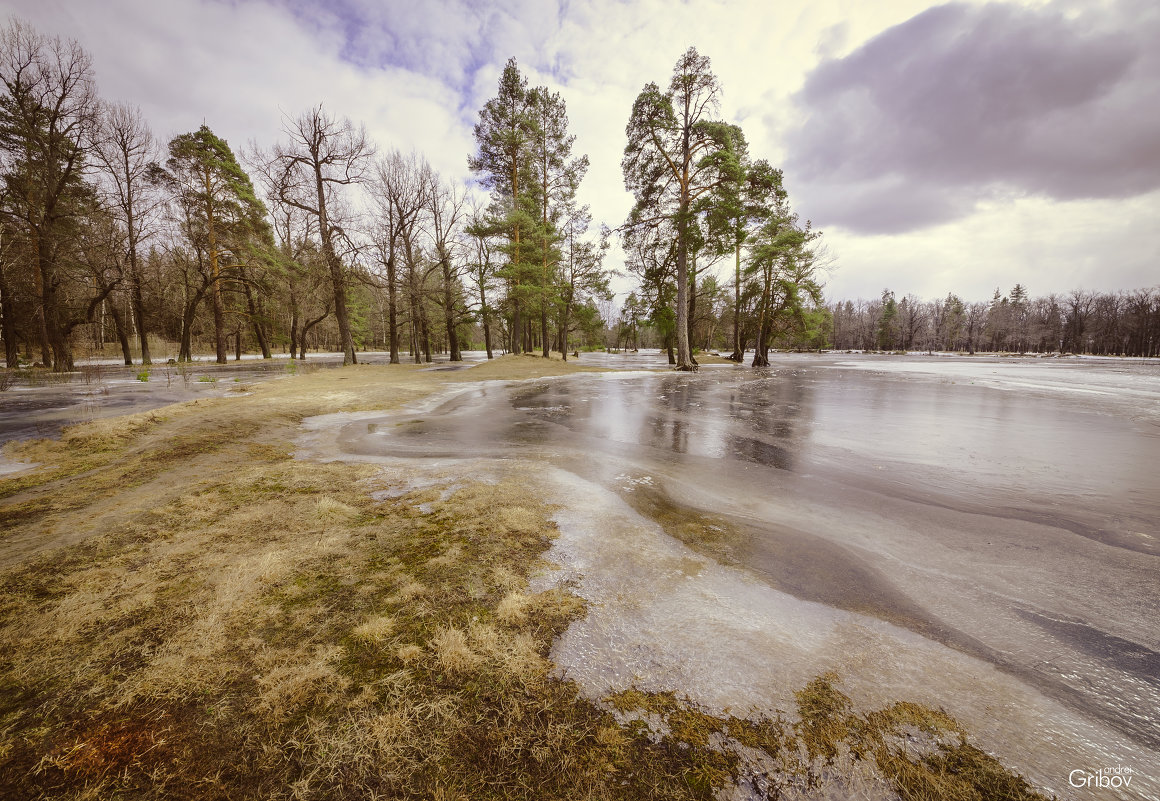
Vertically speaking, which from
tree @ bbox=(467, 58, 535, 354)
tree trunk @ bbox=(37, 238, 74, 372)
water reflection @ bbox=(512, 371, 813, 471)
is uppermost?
tree @ bbox=(467, 58, 535, 354)

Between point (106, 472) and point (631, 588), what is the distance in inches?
267

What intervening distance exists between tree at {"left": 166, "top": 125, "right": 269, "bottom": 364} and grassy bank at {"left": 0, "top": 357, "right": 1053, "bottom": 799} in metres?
29.7

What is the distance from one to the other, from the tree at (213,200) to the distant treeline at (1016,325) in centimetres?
10341

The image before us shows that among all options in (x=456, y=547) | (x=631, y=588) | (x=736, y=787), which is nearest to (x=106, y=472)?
(x=456, y=547)

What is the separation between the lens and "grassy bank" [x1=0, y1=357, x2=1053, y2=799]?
1386 millimetres

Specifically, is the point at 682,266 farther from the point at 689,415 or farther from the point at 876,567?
the point at 876,567

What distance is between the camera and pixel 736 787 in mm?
1383

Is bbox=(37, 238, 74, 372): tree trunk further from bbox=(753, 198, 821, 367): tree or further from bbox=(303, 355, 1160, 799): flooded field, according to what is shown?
bbox=(753, 198, 821, 367): tree

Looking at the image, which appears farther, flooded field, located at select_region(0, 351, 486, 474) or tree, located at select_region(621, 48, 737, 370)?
tree, located at select_region(621, 48, 737, 370)

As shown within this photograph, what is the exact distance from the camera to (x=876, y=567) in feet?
9.80

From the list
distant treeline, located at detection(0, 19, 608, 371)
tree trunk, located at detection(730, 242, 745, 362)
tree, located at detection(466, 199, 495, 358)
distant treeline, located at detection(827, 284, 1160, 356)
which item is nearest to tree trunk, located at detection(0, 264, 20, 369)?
distant treeline, located at detection(0, 19, 608, 371)

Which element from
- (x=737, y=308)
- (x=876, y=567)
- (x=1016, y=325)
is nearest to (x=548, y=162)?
(x=737, y=308)

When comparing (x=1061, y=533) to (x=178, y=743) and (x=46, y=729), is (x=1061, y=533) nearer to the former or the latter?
(x=178, y=743)

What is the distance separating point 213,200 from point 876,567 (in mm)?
36251
